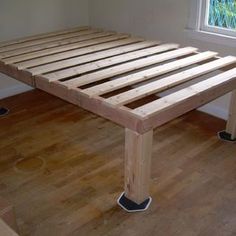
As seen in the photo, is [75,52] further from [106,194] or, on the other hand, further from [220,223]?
[220,223]

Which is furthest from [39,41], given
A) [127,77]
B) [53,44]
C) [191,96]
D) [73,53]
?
[191,96]

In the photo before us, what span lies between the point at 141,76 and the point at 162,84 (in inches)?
6.8

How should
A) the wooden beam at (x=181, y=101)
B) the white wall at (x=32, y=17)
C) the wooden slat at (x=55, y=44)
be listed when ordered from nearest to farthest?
the wooden beam at (x=181, y=101) < the wooden slat at (x=55, y=44) < the white wall at (x=32, y=17)

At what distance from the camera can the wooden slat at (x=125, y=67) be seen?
2.03 m

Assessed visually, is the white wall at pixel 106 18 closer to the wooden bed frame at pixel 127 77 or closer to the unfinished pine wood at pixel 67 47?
the wooden bed frame at pixel 127 77

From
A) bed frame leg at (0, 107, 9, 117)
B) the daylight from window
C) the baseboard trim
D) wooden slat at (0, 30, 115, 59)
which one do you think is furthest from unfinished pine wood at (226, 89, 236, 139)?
the baseboard trim

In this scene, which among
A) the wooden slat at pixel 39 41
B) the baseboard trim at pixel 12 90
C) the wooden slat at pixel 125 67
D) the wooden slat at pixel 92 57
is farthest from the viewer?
the baseboard trim at pixel 12 90

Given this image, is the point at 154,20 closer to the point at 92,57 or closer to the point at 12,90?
the point at 92,57

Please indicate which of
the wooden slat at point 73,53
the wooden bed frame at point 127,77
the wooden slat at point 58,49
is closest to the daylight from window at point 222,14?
the wooden bed frame at point 127,77

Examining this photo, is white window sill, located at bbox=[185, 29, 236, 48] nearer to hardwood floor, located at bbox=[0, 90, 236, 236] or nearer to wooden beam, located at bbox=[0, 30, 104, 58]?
hardwood floor, located at bbox=[0, 90, 236, 236]

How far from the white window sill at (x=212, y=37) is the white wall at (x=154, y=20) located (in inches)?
1.3

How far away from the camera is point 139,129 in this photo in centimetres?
162

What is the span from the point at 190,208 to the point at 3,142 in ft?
4.37

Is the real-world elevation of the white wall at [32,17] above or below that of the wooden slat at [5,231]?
above
